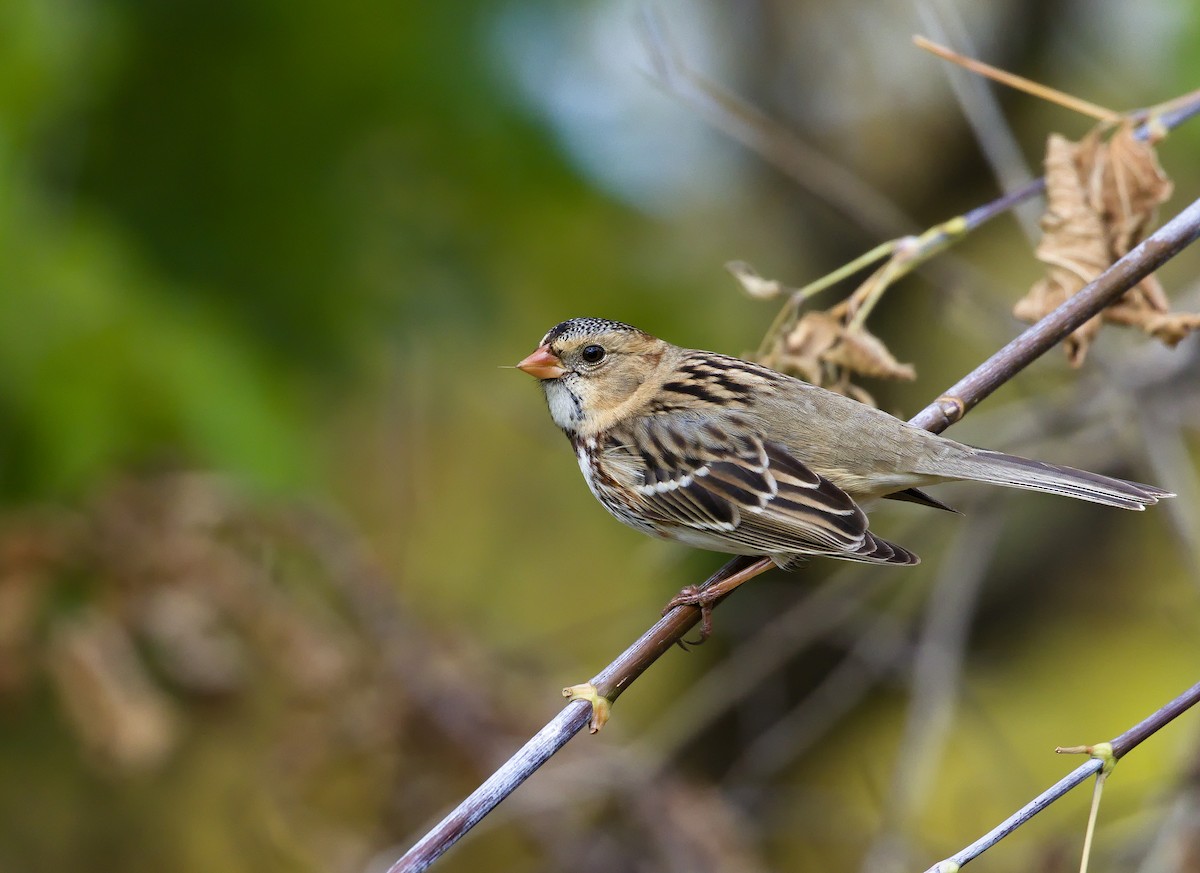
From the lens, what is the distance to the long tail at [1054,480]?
265 centimetres

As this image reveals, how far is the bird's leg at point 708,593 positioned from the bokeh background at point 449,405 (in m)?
0.99

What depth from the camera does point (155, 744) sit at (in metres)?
3.89

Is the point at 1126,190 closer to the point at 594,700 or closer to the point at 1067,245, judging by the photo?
the point at 1067,245

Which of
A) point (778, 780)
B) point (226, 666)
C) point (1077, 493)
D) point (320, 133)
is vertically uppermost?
point (320, 133)

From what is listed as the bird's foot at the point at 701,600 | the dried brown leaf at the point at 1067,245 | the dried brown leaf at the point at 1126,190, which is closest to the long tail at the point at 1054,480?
the dried brown leaf at the point at 1067,245

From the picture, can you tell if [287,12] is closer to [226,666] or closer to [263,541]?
[263,541]

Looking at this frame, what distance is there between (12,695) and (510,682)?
1.52 metres

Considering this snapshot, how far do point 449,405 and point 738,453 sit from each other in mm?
3502

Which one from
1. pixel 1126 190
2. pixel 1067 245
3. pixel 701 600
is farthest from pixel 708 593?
pixel 1126 190

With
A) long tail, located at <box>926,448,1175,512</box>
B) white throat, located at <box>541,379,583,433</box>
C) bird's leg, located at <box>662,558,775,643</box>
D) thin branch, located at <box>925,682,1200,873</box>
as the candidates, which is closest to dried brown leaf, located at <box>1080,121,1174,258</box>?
long tail, located at <box>926,448,1175,512</box>

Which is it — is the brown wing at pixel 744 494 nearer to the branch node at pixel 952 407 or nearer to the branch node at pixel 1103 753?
the branch node at pixel 952 407

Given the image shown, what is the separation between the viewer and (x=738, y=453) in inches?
125

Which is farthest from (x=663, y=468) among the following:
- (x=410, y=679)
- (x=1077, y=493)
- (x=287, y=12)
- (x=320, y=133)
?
(x=287, y=12)

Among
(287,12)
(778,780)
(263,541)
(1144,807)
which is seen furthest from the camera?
(778,780)
